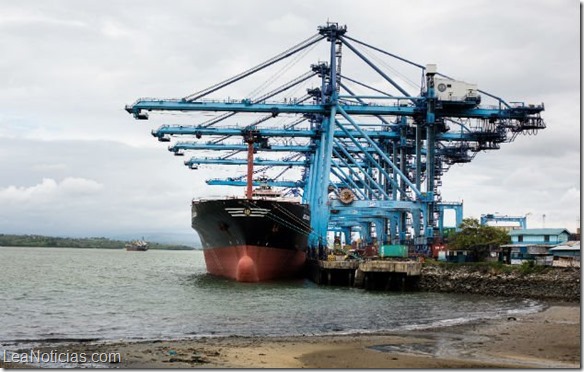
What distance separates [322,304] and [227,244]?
1767cm

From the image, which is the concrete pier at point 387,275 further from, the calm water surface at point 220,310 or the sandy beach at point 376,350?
the sandy beach at point 376,350

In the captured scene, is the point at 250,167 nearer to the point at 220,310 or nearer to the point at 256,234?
the point at 256,234

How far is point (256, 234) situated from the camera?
4447 cm

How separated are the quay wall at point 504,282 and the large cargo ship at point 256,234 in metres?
9.82

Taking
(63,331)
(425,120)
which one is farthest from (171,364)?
(425,120)

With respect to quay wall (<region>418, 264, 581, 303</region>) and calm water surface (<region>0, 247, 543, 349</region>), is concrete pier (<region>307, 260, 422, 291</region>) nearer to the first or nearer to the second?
quay wall (<region>418, 264, 581, 303</region>)

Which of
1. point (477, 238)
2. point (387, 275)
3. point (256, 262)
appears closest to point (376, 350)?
point (387, 275)

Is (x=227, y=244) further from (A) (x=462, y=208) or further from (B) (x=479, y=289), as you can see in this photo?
(A) (x=462, y=208)

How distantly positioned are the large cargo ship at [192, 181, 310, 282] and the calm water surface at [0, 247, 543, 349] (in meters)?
3.47

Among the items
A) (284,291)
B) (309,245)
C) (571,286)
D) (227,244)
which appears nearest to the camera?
(571,286)

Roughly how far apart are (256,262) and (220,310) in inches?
632

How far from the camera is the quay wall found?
116ft

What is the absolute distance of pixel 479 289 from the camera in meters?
39.1

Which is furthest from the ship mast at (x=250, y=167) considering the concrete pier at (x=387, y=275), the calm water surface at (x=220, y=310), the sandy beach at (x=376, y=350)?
the sandy beach at (x=376, y=350)
